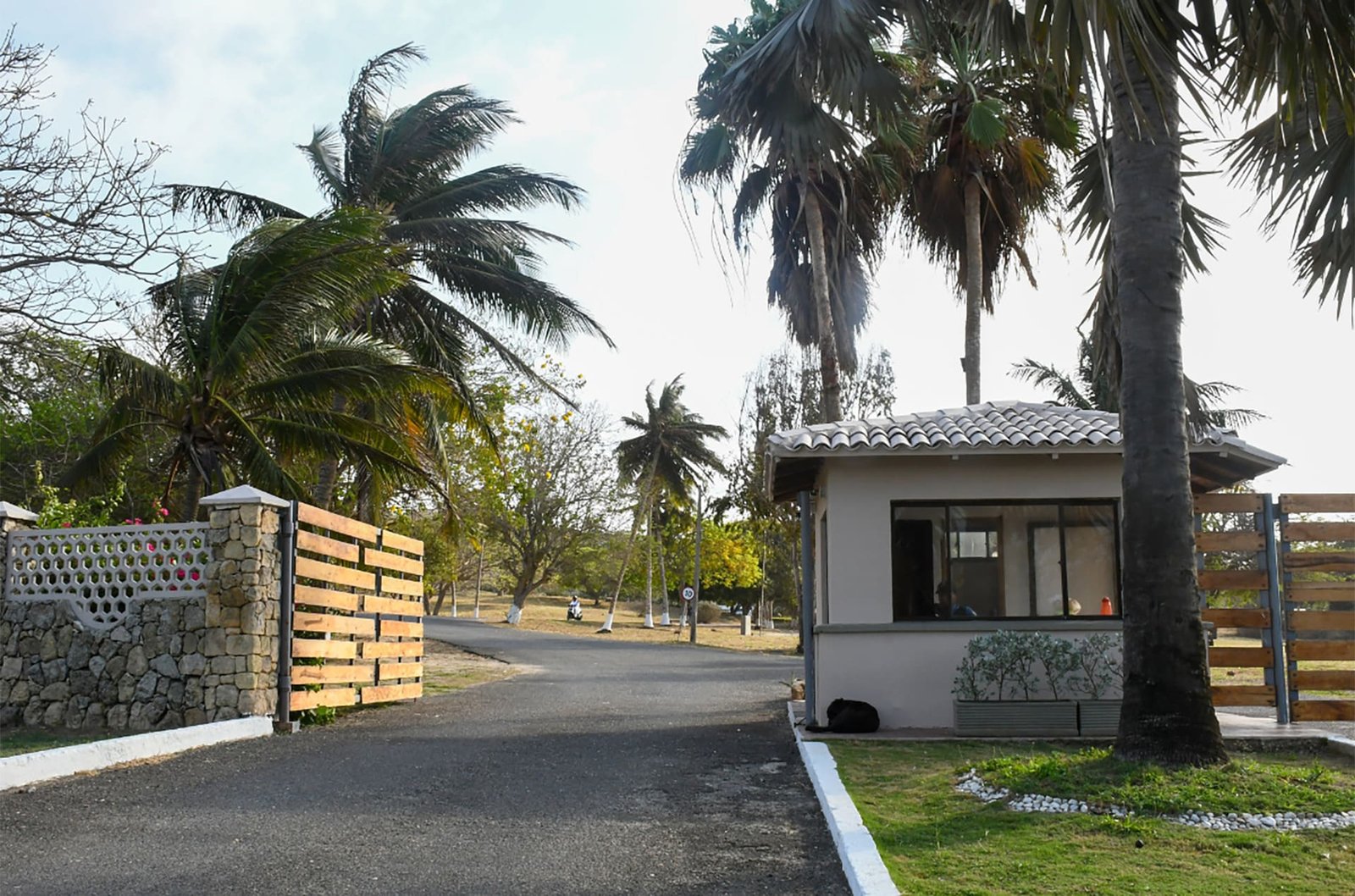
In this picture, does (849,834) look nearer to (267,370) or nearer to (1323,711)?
(1323,711)

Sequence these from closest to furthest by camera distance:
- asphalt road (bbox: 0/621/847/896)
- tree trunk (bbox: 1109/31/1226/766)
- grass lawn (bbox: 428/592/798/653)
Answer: asphalt road (bbox: 0/621/847/896), tree trunk (bbox: 1109/31/1226/766), grass lawn (bbox: 428/592/798/653)

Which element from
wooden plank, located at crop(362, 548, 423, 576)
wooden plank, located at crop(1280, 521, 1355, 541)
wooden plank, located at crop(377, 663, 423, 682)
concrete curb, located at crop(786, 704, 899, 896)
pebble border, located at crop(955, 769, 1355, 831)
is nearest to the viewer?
concrete curb, located at crop(786, 704, 899, 896)

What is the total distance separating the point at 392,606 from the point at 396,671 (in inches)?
33.1

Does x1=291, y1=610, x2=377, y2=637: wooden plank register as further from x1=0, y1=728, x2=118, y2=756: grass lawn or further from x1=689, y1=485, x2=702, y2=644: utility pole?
x1=689, y1=485, x2=702, y2=644: utility pole

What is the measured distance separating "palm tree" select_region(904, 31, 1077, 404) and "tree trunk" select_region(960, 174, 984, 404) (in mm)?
15

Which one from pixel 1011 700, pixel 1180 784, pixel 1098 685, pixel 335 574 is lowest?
pixel 1180 784

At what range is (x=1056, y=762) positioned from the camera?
794cm

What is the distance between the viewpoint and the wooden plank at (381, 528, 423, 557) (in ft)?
50.5

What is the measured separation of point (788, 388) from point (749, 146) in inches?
1008

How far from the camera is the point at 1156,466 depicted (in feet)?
26.2

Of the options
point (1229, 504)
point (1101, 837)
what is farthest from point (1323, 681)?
point (1101, 837)

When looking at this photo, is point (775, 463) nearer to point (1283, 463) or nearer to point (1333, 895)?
point (1283, 463)

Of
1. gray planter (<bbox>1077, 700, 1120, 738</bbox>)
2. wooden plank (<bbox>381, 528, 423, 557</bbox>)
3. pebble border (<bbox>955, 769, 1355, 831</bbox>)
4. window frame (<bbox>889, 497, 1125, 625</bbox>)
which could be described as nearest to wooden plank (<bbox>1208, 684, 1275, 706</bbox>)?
window frame (<bbox>889, 497, 1125, 625</bbox>)

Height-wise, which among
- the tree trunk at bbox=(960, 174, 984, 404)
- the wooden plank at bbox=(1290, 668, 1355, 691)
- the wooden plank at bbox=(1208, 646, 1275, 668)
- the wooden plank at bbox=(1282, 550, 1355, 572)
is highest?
the tree trunk at bbox=(960, 174, 984, 404)
